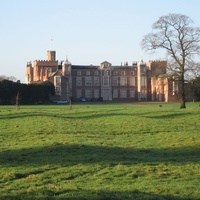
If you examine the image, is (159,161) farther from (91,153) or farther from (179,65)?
(179,65)

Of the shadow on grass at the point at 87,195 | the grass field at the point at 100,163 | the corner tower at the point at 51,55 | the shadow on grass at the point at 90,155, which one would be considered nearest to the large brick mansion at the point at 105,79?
the corner tower at the point at 51,55

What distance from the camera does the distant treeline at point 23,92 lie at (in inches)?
3083

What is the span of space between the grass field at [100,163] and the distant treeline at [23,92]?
55.2m

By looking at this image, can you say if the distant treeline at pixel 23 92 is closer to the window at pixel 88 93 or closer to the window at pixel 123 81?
the window at pixel 88 93

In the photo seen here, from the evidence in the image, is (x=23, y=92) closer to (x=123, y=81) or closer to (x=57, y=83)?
(x=57, y=83)

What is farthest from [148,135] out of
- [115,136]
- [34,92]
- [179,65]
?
[34,92]

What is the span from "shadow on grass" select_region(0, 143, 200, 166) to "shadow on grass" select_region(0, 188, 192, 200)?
4091 millimetres

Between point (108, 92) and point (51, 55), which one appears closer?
point (108, 92)

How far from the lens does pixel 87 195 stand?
25.3 feet

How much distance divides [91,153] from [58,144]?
6.93 feet

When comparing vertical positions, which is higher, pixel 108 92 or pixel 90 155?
pixel 108 92

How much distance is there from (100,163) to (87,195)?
4.51 meters

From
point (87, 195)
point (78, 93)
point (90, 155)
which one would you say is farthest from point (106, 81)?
point (87, 195)

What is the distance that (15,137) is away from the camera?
18.7 m
